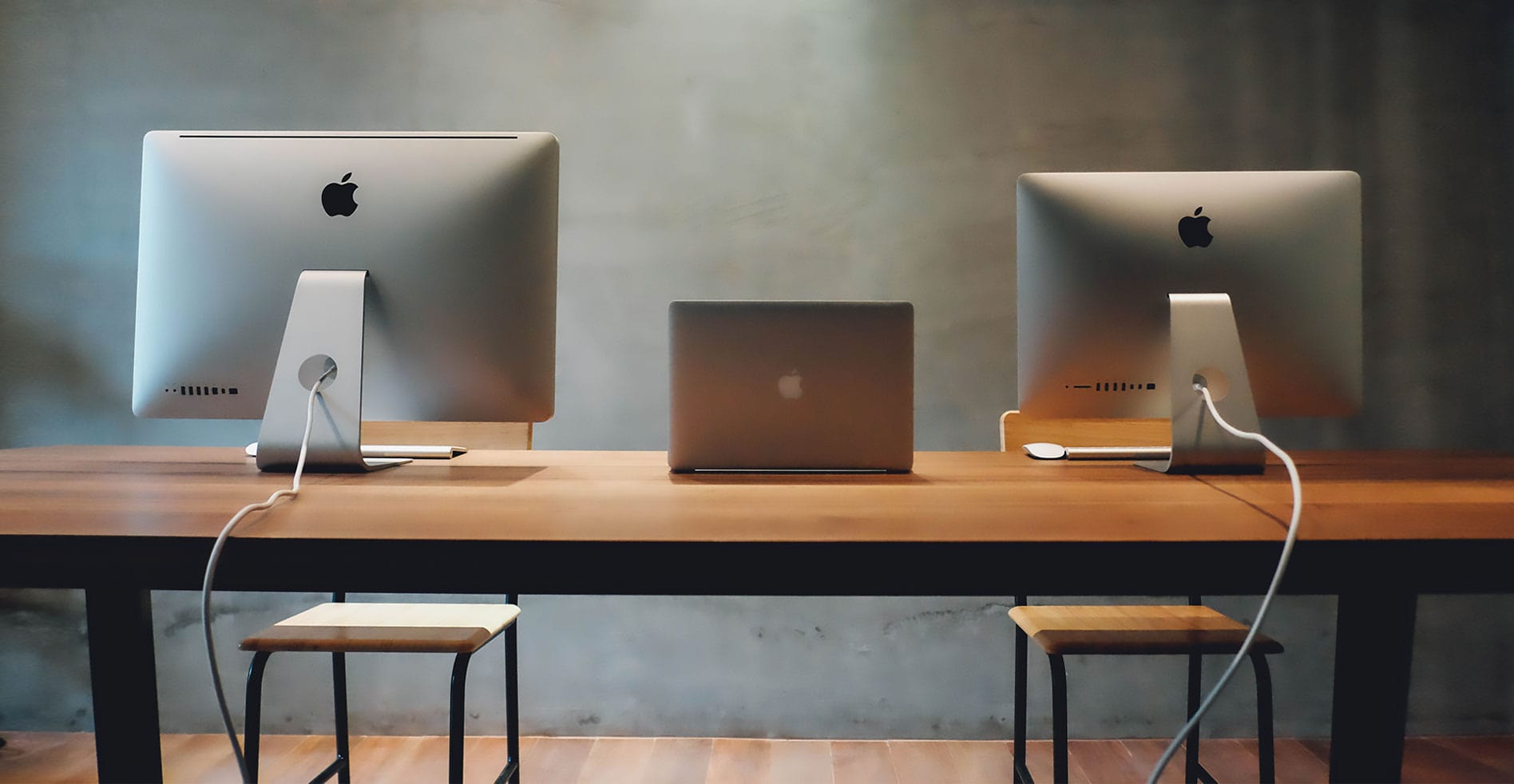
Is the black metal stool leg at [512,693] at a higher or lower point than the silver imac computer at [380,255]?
lower

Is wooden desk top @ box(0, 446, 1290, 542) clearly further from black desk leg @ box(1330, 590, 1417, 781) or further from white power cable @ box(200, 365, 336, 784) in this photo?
black desk leg @ box(1330, 590, 1417, 781)

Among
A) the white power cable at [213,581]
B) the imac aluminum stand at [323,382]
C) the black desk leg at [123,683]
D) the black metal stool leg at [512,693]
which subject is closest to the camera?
the white power cable at [213,581]

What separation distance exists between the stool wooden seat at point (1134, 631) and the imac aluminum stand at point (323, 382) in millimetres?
1114

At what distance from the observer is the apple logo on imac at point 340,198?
1103 millimetres

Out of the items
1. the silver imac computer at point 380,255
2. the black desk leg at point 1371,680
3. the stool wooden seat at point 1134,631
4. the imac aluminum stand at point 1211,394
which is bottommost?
the stool wooden seat at point 1134,631

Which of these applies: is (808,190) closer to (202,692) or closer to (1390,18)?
(1390,18)

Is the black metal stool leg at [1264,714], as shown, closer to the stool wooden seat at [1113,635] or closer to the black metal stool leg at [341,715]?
the stool wooden seat at [1113,635]

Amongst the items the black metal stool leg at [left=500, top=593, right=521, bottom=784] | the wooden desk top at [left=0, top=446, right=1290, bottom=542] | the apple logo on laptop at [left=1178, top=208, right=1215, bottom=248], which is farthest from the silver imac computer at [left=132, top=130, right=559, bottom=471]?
the apple logo on laptop at [left=1178, top=208, right=1215, bottom=248]

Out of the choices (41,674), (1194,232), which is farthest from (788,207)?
(41,674)

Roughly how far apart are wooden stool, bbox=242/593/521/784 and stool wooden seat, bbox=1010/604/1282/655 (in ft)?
3.14

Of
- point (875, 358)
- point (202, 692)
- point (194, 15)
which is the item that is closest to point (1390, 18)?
point (875, 358)

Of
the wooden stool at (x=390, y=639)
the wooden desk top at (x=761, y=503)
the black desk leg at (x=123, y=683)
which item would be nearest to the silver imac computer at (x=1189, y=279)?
the wooden desk top at (x=761, y=503)

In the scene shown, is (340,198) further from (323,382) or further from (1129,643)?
(1129,643)

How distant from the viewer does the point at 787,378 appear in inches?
42.4
